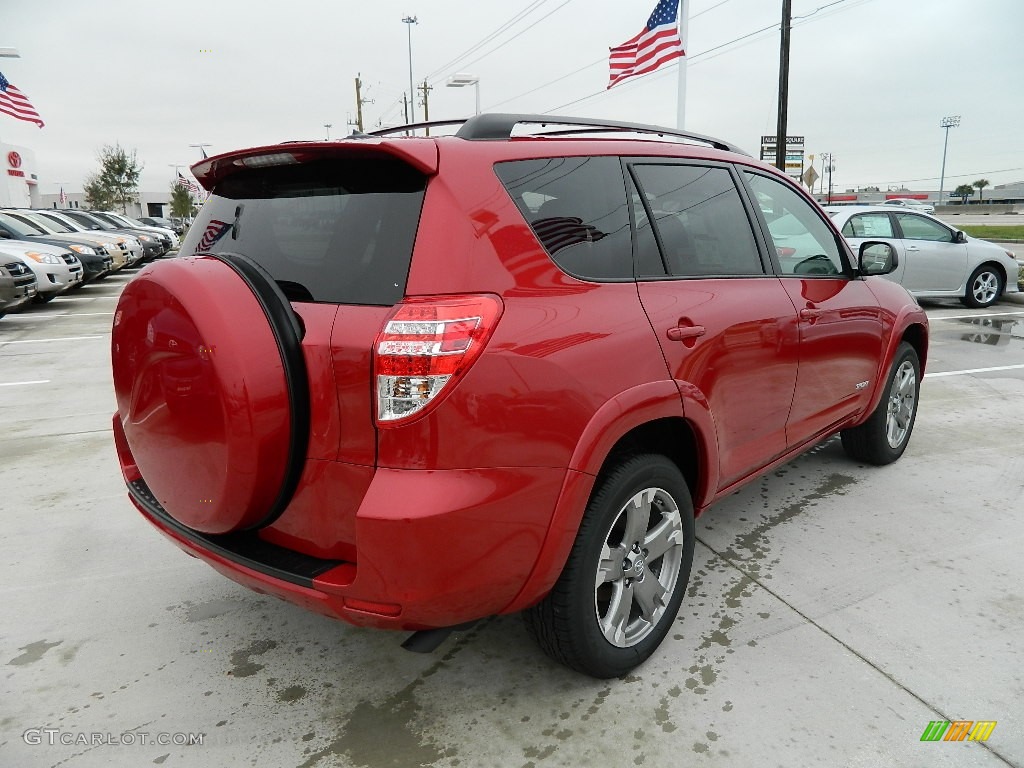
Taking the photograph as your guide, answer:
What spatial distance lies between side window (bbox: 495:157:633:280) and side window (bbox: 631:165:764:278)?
0.36 ft

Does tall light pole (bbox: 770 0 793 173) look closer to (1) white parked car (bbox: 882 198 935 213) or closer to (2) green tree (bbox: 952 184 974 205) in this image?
(1) white parked car (bbox: 882 198 935 213)

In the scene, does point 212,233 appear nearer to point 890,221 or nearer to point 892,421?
point 892,421

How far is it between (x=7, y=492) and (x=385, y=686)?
3.11 m

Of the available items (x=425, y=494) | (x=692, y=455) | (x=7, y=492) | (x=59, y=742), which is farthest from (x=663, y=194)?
(x=7, y=492)

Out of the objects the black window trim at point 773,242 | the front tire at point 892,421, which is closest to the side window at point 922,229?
the front tire at point 892,421

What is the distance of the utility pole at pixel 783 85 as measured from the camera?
15.8 m

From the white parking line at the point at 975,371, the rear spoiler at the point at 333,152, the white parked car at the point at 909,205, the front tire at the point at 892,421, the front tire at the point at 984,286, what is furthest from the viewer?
the white parked car at the point at 909,205

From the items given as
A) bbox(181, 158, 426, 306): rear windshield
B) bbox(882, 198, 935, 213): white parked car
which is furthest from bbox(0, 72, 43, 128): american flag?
bbox(181, 158, 426, 306): rear windshield

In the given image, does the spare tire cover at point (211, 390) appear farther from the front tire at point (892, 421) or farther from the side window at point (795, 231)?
the front tire at point (892, 421)

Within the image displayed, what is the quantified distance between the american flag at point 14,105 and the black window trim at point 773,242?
81.4 ft

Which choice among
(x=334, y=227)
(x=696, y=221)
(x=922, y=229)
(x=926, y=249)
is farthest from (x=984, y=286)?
(x=334, y=227)

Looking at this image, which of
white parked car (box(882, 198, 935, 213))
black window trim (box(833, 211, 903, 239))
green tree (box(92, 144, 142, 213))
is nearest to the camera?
black window trim (box(833, 211, 903, 239))

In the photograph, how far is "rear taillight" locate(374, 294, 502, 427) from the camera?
6.10 ft

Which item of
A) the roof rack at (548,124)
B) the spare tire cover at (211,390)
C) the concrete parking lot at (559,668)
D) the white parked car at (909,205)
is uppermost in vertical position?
the white parked car at (909,205)
